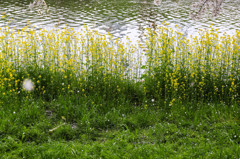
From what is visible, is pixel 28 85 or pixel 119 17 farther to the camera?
pixel 119 17

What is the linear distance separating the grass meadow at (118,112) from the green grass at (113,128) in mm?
17

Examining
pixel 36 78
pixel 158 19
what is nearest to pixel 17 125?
pixel 36 78

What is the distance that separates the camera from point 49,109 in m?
6.58

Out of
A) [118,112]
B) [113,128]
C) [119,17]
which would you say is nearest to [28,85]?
[118,112]

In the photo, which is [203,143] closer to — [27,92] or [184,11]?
[27,92]

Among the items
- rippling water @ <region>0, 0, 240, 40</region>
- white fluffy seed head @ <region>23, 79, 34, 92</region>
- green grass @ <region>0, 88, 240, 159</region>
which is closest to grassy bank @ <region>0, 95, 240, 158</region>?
green grass @ <region>0, 88, 240, 159</region>

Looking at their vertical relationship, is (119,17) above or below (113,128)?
below

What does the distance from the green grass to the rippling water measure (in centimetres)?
924

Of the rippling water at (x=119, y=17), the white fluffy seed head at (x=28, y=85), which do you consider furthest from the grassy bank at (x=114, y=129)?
the rippling water at (x=119, y=17)

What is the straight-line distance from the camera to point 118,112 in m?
6.30

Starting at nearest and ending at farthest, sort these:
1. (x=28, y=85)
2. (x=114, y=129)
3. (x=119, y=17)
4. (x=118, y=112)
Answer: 1. (x=114, y=129)
2. (x=118, y=112)
3. (x=28, y=85)
4. (x=119, y=17)

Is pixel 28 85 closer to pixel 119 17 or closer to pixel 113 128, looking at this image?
pixel 113 128

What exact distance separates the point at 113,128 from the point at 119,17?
17.5 metres

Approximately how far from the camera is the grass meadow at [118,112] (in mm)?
4789
